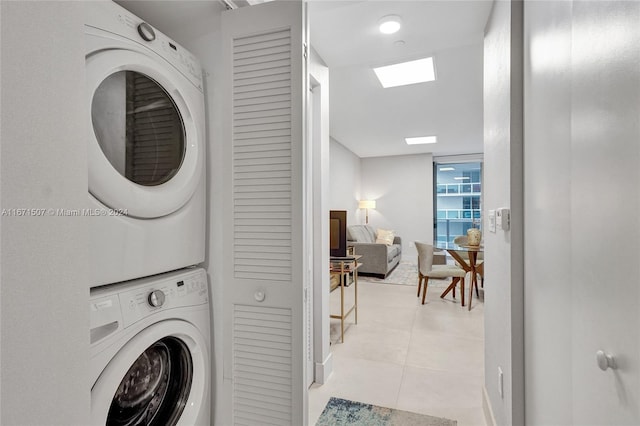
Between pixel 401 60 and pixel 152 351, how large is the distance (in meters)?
2.63

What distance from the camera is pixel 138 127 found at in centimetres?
111

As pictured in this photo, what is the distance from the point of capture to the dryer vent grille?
4.10 ft

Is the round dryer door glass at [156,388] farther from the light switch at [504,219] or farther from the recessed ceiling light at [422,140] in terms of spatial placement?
the recessed ceiling light at [422,140]

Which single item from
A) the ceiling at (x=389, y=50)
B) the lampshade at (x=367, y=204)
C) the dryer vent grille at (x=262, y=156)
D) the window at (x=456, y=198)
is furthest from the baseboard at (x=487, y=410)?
the window at (x=456, y=198)

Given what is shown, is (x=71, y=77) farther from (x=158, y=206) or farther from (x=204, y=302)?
(x=204, y=302)

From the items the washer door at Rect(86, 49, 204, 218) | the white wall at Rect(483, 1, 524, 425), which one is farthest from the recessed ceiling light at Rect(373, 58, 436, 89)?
the washer door at Rect(86, 49, 204, 218)

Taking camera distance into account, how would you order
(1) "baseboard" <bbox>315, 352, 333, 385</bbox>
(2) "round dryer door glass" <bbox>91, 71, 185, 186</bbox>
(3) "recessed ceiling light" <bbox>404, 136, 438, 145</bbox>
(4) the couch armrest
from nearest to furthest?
1. (2) "round dryer door glass" <bbox>91, 71, 185, 186</bbox>
2. (1) "baseboard" <bbox>315, 352, 333, 385</bbox>
3. (4) the couch armrest
4. (3) "recessed ceiling light" <bbox>404, 136, 438, 145</bbox>

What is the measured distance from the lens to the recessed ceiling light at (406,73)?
273cm

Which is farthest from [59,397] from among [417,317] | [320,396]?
[417,317]

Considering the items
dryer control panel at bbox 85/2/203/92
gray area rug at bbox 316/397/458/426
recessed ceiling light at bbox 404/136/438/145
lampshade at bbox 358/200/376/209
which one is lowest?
gray area rug at bbox 316/397/458/426

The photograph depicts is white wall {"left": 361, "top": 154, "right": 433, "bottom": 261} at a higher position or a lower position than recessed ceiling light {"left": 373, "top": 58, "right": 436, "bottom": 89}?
lower

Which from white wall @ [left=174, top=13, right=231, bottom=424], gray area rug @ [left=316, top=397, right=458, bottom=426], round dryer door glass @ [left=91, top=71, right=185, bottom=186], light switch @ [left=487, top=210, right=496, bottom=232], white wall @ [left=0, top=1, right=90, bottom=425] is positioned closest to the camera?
white wall @ [left=0, top=1, right=90, bottom=425]

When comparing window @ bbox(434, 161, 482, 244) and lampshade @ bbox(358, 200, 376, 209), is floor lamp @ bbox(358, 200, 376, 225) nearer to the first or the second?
lampshade @ bbox(358, 200, 376, 209)

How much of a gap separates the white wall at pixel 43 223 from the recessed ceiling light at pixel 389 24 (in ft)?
5.73
